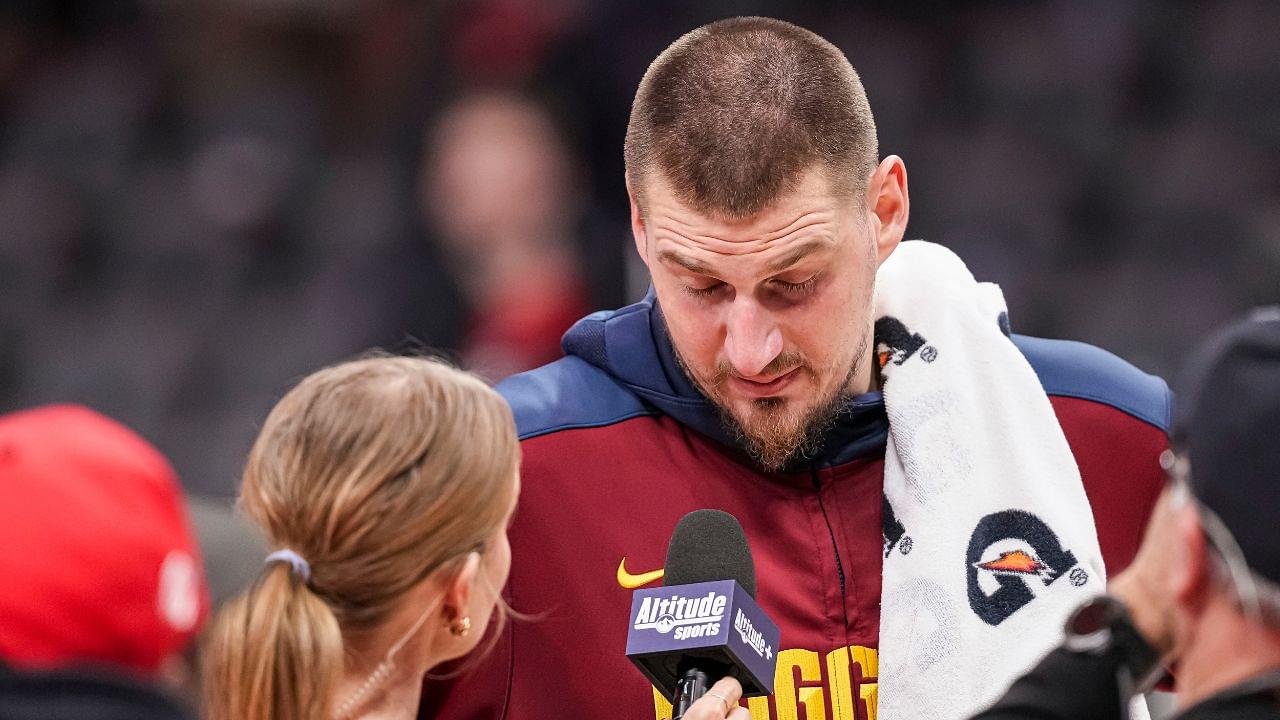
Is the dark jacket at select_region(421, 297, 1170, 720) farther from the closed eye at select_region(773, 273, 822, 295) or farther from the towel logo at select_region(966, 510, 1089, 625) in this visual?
the closed eye at select_region(773, 273, 822, 295)

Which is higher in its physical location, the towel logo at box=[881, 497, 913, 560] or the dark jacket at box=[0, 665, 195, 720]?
the dark jacket at box=[0, 665, 195, 720]

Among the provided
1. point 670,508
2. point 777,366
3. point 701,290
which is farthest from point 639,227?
point 670,508

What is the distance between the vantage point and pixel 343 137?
17.4 feet

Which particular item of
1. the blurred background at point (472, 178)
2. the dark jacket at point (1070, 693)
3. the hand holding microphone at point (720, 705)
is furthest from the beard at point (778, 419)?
the blurred background at point (472, 178)

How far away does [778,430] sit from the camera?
1.99 metres

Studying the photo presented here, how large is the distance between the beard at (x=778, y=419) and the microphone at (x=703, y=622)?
10.1 inches

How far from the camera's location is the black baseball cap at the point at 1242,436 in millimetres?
1278

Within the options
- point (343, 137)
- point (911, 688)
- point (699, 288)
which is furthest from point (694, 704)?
point (343, 137)

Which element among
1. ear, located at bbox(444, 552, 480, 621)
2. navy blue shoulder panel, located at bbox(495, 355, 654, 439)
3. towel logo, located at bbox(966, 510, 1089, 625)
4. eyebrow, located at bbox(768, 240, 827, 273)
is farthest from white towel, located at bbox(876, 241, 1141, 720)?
ear, located at bbox(444, 552, 480, 621)

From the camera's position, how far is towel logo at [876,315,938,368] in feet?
6.89

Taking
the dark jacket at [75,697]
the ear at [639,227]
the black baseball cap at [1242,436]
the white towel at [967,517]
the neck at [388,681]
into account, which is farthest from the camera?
the ear at [639,227]

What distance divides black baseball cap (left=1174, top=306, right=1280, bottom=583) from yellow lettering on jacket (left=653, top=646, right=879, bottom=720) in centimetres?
68

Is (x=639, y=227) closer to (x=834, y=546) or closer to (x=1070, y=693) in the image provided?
(x=834, y=546)

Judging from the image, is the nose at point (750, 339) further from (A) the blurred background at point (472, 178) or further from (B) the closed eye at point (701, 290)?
(A) the blurred background at point (472, 178)
